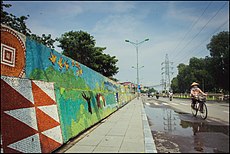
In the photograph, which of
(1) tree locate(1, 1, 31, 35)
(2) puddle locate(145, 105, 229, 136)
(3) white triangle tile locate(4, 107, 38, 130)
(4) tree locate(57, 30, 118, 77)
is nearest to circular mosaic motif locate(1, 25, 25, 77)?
(3) white triangle tile locate(4, 107, 38, 130)

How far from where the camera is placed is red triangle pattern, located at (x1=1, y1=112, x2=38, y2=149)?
2999 millimetres

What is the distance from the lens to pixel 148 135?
5.91 m

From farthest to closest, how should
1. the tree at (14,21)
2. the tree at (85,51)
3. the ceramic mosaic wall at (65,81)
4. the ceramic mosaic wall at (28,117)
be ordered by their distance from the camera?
the tree at (85,51) < the tree at (14,21) < the ceramic mosaic wall at (65,81) < the ceramic mosaic wall at (28,117)

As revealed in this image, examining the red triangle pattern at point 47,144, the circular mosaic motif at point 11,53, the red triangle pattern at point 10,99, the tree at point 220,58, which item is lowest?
the red triangle pattern at point 47,144

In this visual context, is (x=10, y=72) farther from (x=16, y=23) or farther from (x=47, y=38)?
(x=47, y=38)

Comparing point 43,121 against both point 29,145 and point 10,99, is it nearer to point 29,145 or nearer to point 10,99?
point 29,145

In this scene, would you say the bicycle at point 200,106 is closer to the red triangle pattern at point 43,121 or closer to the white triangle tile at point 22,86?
the red triangle pattern at point 43,121

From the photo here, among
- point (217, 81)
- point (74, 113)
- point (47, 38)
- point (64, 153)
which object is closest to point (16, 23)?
point (47, 38)

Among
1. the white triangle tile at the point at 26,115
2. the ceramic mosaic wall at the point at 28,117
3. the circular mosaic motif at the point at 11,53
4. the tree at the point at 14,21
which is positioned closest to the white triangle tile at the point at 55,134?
the ceramic mosaic wall at the point at 28,117

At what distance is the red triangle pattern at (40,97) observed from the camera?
13.1ft

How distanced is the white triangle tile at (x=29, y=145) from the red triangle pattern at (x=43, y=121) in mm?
245

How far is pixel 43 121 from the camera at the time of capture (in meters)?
4.05

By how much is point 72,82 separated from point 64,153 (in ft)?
9.67

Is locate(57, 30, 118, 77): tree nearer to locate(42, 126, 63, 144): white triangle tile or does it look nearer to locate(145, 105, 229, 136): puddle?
locate(145, 105, 229, 136): puddle
